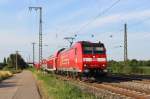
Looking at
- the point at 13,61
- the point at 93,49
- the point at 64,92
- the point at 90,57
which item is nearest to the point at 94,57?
the point at 90,57

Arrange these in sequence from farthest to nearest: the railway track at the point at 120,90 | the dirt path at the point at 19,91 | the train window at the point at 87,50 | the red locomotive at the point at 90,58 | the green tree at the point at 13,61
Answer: the green tree at the point at 13,61 → the train window at the point at 87,50 → the red locomotive at the point at 90,58 → the dirt path at the point at 19,91 → the railway track at the point at 120,90

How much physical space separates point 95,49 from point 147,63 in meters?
58.1

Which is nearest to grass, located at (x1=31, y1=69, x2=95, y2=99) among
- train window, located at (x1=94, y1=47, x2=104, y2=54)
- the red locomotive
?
the red locomotive

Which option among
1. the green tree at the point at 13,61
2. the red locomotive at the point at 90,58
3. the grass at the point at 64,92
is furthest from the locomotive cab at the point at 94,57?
the green tree at the point at 13,61

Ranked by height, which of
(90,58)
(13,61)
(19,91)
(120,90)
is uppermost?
(13,61)

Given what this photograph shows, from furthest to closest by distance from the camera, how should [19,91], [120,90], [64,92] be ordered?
[19,91] → [120,90] → [64,92]

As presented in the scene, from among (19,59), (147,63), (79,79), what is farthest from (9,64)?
(79,79)

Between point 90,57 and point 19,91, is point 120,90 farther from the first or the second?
point 90,57

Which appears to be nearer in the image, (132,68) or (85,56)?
(85,56)

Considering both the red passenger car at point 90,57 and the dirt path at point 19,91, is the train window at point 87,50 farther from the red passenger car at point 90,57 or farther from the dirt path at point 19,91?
the dirt path at point 19,91

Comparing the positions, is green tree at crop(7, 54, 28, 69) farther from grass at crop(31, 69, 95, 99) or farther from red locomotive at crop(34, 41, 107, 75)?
grass at crop(31, 69, 95, 99)

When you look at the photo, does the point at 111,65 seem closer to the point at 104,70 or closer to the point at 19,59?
the point at 104,70

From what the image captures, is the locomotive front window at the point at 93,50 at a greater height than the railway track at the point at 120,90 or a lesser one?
greater

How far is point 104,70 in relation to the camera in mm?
33844
